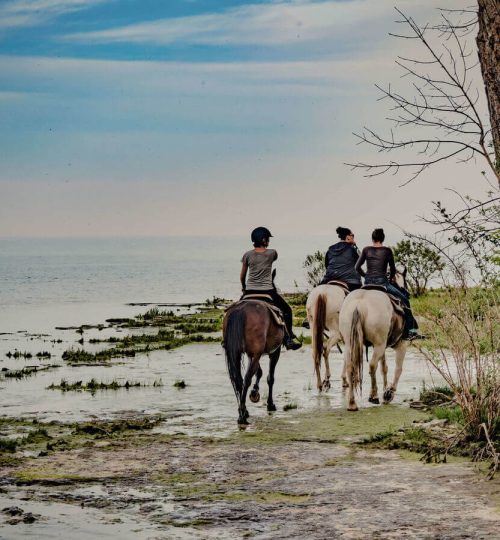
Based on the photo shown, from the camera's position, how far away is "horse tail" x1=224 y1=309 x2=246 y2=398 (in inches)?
518

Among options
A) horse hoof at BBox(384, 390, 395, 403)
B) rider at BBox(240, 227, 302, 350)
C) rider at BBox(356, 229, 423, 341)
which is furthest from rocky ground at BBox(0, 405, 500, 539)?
rider at BBox(356, 229, 423, 341)

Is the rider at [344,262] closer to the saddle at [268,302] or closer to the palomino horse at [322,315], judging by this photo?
the palomino horse at [322,315]

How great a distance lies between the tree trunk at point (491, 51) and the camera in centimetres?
1006

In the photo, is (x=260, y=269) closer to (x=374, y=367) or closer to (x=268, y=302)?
(x=268, y=302)

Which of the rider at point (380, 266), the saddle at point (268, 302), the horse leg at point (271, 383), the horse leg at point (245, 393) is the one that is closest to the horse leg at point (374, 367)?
the rider at point (380, 266)

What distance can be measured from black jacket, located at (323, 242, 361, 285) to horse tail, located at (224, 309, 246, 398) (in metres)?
3.58

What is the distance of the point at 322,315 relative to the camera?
51.9ft

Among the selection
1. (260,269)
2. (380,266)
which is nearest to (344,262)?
(380,266)

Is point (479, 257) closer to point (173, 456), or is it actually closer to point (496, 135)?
point (496, 135)

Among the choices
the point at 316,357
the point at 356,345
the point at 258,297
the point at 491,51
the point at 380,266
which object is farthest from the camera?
the point at 316,357

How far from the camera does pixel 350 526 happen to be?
26.3 ft

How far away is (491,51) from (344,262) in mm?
6797

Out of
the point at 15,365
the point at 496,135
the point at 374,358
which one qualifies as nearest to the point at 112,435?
the point at 374,358

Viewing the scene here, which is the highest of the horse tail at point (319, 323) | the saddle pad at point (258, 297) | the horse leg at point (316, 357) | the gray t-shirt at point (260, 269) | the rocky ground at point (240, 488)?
the gray t-shirt at point (260, 269)
